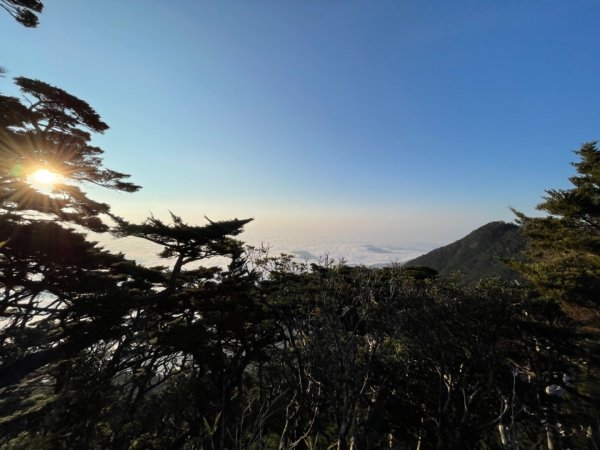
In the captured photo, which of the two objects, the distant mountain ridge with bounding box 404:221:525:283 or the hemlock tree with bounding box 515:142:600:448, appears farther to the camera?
the distant mountain ridge with bounding box 404:221:525:283

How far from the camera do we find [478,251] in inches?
3563

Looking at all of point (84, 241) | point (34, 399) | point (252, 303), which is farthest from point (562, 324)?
point (34, 399)

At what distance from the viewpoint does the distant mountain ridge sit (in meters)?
81.6

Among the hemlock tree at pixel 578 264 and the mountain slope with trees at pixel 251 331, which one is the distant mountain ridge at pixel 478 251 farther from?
the mountain slope with trees at pixel 251 331

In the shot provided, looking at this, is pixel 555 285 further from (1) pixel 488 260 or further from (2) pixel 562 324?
(1) pixel 488 260

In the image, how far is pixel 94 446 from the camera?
12.9 meters

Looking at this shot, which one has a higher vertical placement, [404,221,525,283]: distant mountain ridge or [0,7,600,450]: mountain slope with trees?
[404,221,525,283]: distant mountain ridge

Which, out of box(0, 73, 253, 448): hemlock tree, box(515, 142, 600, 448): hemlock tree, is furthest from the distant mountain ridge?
box(0, 73, 253, 448): hemlock tree

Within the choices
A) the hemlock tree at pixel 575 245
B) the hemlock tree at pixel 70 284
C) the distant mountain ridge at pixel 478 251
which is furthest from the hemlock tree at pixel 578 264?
the distant mountain ridge at pixel 478 251

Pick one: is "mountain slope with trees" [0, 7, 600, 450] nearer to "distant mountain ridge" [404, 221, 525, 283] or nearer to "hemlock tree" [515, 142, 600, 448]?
"hemlock tree" [515, 142, 600, 448]

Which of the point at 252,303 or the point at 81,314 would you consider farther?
the point at 252,303

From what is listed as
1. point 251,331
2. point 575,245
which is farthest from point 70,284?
point 575,245

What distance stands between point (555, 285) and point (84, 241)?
2075cm

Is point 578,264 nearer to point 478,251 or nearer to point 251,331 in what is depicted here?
point 251,331
